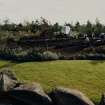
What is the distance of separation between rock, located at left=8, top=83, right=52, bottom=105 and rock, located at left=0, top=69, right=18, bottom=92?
1.65ft

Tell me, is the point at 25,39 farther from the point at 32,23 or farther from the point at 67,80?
the point at 67,80

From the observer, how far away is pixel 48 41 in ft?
137

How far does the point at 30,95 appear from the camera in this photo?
19.3 m

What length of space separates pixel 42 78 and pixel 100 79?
11.9ft

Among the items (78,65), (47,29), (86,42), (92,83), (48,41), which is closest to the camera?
(92,83)

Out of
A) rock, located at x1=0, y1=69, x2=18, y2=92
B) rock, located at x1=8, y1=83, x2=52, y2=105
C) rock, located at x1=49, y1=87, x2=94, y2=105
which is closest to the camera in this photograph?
rock, located at x1=49, y1=87, x2=94, y2=105

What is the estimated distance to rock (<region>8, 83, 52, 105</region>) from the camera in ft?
61.5

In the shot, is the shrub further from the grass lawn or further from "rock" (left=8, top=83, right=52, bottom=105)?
"rock" (left=8, top=83, right=52, bottom=105)

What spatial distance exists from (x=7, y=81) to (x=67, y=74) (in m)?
4.29

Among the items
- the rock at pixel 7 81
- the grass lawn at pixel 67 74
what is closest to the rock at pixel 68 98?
the grass lawn at pixel 67 74

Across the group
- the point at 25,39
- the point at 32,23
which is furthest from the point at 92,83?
the point at 32,23

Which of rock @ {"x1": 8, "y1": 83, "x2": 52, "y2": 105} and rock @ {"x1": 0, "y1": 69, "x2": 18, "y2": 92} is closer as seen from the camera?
rock @ {"x1": 8, "y1": 83, "x2": 52, "y2": 105}

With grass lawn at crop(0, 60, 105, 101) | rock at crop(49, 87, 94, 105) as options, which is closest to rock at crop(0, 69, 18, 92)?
grass lawn at crop(0, 60, 105, 101)

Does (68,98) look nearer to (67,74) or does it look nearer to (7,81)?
(7,81)
